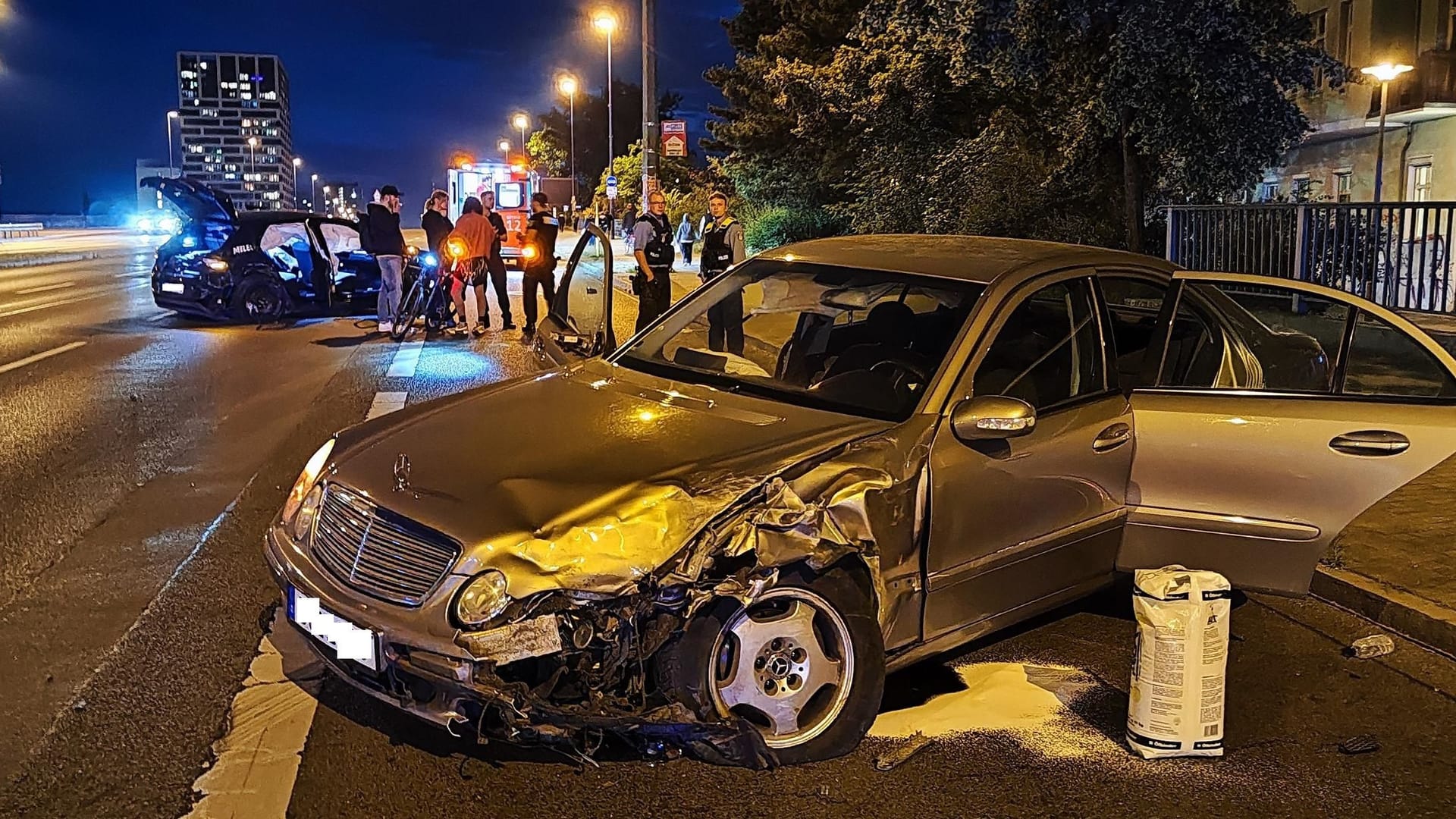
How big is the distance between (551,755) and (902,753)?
1094 millimetres

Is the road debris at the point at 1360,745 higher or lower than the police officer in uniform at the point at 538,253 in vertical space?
lower

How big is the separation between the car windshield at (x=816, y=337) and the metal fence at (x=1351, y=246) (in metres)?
7.34

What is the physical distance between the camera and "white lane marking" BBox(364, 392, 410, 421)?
31.1 feet

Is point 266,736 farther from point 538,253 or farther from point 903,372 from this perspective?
point 538,253

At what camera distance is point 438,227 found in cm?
1572

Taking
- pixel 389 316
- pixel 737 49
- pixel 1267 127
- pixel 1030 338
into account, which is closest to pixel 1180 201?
pixel 1267 127

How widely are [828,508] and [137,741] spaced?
2.28 m

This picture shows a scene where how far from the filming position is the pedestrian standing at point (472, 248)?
15.2 m

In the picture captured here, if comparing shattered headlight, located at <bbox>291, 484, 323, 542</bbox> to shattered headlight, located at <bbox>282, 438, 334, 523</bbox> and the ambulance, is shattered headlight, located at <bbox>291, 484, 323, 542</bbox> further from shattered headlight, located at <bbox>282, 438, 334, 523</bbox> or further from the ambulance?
the ambulance

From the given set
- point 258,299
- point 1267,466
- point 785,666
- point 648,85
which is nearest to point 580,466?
point 785,666

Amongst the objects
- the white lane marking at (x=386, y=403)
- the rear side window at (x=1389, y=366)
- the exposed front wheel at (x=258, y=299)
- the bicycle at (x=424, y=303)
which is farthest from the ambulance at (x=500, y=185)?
the rear side window at (x=1389, y=366)

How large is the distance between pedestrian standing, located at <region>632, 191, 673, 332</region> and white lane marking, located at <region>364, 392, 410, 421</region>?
276 centimetres

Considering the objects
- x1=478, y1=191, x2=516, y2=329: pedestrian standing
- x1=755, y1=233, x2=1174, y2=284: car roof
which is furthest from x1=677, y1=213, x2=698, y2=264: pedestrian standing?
x1=755, y1=233, x2=1174, y2=284: car roof

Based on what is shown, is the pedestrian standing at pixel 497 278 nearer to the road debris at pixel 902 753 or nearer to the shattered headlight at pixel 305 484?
the shattered headlight at pixel 305 484
